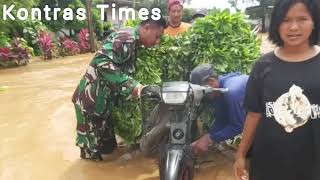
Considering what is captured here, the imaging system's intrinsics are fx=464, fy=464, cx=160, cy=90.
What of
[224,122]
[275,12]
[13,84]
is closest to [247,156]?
[275,12]

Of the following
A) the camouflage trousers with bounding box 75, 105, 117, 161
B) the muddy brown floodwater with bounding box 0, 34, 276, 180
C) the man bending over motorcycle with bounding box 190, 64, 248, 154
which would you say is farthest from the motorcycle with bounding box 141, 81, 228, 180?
the camouflage trousers with bounding box 75, 105, 117, 161

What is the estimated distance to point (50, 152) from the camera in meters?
5.02

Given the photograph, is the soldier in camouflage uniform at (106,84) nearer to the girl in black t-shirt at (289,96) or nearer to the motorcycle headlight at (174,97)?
the motorcycle headlight at (174,97)

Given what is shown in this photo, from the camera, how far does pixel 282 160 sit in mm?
2172

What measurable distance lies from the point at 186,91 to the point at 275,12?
1.13 m

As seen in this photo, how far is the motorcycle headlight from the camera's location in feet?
10.4

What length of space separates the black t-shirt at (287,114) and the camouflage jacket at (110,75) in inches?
74.6

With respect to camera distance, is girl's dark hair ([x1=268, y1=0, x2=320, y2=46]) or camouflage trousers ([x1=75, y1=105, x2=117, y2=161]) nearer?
girl's dark hair ([x1=268, y1=0, x2=320, y2=46])

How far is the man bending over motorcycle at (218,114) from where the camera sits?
11.0 feet

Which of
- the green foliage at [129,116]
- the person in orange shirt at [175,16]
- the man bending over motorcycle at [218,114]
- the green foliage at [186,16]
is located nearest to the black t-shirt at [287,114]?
the man bending over motorcycle at [218,114]

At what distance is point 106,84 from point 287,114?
2.37 metres

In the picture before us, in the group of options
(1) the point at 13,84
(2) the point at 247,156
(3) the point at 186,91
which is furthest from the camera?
(1) the point at 13,84

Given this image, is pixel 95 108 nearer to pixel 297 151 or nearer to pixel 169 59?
pixel 169 59

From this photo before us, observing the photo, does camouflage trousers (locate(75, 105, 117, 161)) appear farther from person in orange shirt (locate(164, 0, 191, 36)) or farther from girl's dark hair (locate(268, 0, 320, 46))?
girl's dark hair (locate(268, 0, 320, 46))
